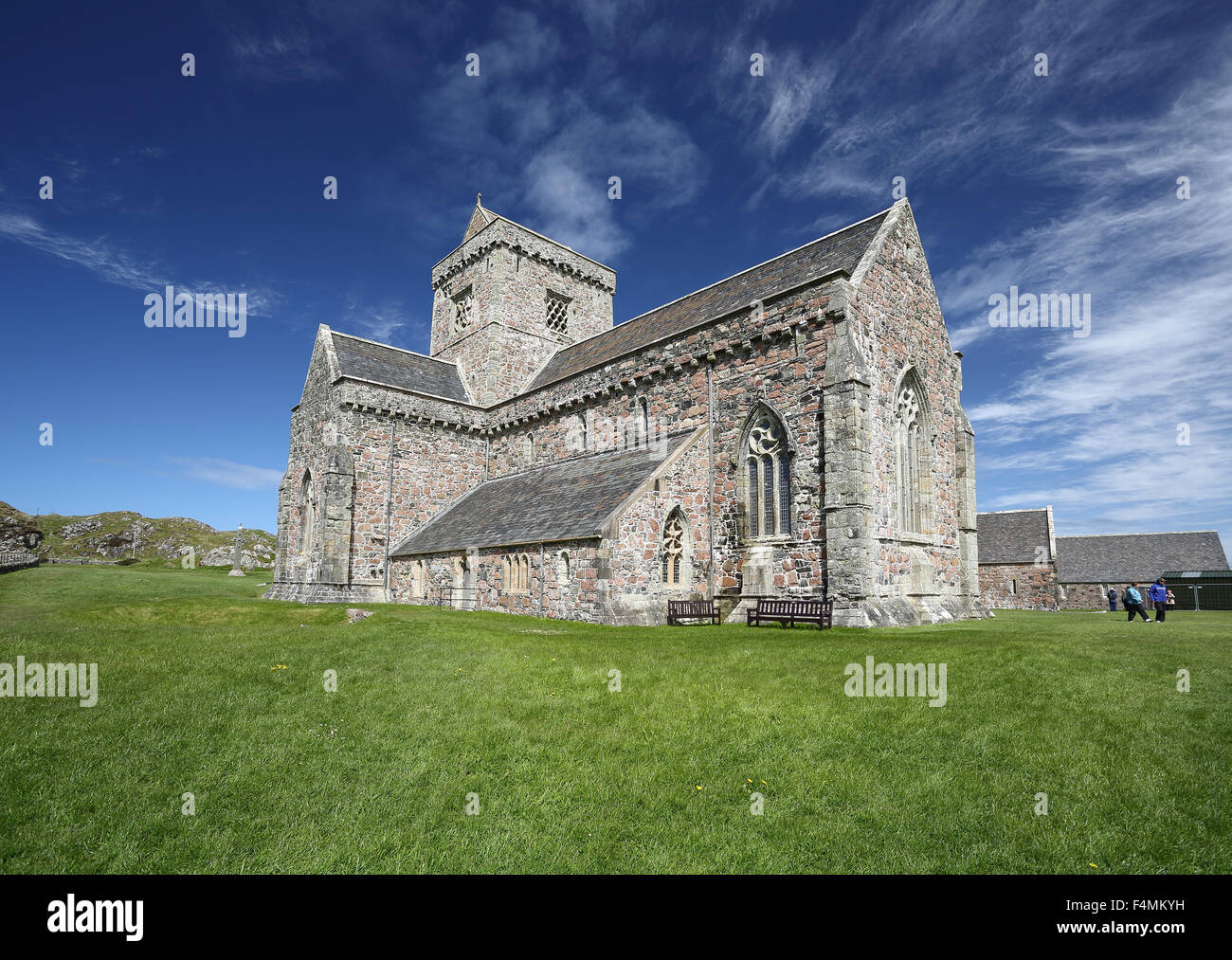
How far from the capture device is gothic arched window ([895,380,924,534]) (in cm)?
1980

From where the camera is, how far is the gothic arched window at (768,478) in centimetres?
1839

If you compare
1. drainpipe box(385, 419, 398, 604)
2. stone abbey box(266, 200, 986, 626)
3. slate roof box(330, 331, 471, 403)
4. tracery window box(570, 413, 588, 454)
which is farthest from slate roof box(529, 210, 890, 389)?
drainpipe box(385, 419, 398, 604)

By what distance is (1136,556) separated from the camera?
43.2 metres

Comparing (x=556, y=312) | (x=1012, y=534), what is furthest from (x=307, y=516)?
(x=1012, y=534)

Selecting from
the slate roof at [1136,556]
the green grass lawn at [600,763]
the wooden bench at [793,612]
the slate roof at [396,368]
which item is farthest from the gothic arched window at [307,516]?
the slate roof at [1136,556]

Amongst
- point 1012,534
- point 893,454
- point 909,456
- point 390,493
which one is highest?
point 909,456

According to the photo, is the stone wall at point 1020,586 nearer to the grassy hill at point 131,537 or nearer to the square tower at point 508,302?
the square tower at point 508,302

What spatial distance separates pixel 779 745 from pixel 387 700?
4.79m

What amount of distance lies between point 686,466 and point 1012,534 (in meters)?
36.5

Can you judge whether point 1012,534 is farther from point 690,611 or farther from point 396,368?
point 396,368

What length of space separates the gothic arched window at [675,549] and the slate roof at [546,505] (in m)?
1.69

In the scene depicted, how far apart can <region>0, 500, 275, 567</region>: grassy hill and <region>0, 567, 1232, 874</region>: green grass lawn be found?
55.3 m

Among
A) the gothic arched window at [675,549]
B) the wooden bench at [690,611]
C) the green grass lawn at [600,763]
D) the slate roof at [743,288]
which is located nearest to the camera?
the green grass lawn at [600,763]
